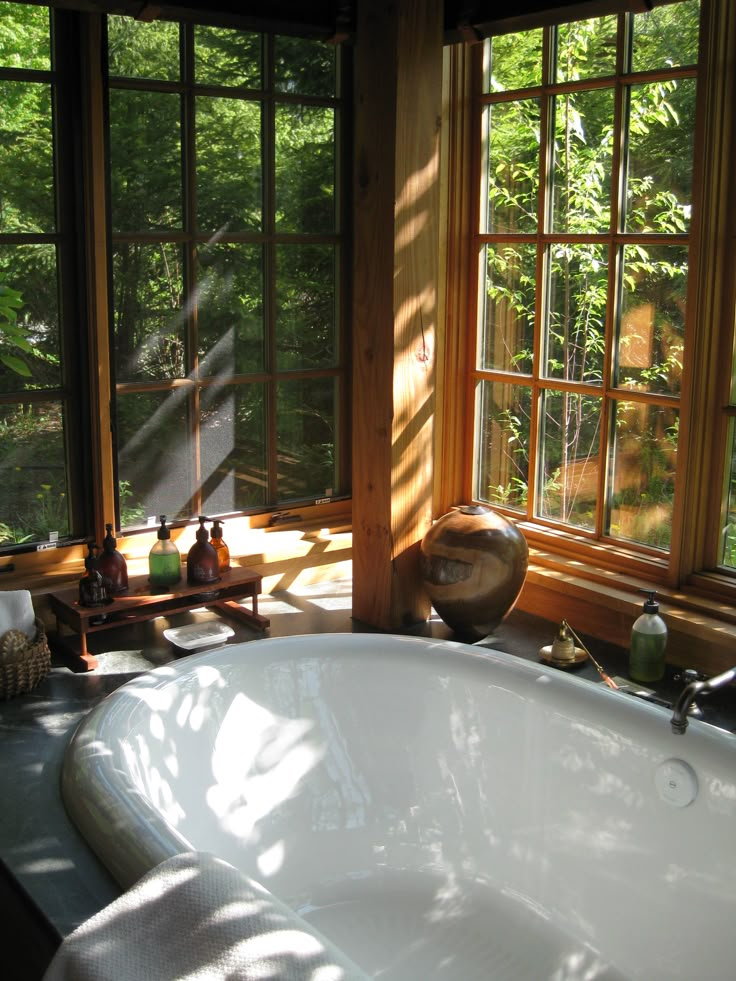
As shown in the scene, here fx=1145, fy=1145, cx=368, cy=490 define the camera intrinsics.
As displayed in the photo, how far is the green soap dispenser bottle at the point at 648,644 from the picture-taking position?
2.87 m

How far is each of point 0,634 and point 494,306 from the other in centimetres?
184

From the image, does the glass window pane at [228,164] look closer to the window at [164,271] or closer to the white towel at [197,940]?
the window at [164,271]

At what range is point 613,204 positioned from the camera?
3203 millimetres

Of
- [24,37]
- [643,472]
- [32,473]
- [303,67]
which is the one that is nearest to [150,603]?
[32,473]

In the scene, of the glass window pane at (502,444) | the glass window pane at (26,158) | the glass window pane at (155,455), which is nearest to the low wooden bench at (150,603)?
the glass window pane at (155,455)

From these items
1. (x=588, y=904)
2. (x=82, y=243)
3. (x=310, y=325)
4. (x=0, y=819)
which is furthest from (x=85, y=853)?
(x=310, y=325)

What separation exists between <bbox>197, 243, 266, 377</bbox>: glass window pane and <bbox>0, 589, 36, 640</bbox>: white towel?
0.96 m

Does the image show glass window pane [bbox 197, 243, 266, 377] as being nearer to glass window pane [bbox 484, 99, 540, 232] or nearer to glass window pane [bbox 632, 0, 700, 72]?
glass window pane [bbox 484, 99, 540, 232]

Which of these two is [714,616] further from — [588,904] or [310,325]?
[310,325]

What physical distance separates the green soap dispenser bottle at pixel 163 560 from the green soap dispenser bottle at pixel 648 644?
127 centimetres

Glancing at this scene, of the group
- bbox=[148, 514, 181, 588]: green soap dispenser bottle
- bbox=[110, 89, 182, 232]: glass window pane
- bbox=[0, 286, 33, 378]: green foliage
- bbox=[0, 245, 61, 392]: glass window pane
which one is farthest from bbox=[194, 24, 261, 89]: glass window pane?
bbox=[148, 514, 181, 588]: green soap dispenser bottle

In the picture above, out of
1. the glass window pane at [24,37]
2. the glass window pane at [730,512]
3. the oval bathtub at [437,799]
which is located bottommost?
the oval bathtub at [437,799]

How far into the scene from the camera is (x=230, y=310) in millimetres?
3553

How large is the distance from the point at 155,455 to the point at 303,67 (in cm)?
129
